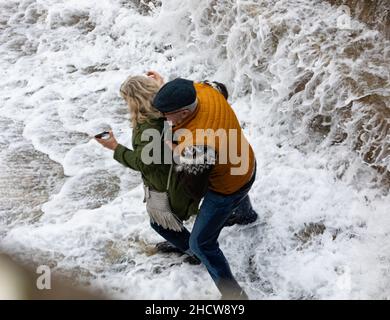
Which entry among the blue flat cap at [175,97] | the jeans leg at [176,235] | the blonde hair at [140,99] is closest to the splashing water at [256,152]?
the jeans leg at [176,235]

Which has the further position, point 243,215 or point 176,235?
point 243,215

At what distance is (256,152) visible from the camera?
204 inches

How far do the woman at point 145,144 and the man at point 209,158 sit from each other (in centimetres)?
17

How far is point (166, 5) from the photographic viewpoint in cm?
744

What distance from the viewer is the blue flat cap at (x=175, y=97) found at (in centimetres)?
282

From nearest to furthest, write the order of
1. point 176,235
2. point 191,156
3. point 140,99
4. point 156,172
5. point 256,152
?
point 191,156
point 140,99
point 156,172
point 176,235
point 256,152

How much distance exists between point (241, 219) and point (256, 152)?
3.56ft

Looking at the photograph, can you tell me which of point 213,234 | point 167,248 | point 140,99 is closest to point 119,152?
point 140,99

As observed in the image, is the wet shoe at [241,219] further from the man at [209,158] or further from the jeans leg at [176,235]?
the man at [209,158]

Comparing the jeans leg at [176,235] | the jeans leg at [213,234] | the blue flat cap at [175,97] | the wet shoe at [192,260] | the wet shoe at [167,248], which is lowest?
the wet shoe at [167,248]

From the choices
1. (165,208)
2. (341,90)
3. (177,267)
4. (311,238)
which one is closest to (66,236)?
(177,267)

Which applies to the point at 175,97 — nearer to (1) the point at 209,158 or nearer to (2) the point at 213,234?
(1) the point at 209,158

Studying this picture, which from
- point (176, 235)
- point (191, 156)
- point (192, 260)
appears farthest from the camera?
point (192, 260)

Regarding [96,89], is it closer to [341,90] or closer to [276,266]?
[341,90]
